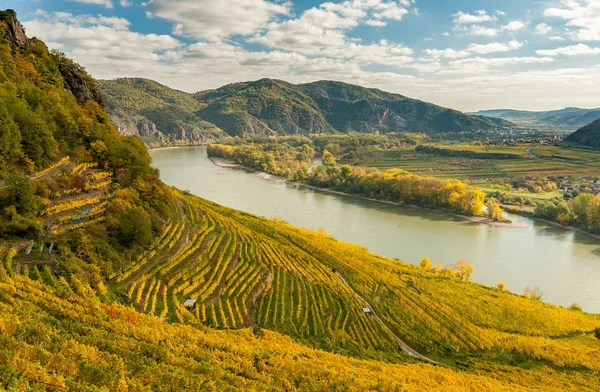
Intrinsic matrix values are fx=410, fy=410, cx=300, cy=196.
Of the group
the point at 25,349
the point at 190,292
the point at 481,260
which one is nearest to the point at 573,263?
the point at 481,260

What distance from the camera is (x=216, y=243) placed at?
33.4m

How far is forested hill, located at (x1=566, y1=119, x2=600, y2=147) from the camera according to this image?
14125cm

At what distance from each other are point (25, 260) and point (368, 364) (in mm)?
17441

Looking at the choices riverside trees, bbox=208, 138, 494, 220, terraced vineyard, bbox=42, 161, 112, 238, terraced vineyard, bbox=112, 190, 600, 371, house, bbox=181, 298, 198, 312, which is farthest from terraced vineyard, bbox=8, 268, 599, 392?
riverside trees, bbox=208, 138, 494, 220

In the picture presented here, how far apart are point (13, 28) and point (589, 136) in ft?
548

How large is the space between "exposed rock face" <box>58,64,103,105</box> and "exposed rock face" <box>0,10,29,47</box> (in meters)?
3.97

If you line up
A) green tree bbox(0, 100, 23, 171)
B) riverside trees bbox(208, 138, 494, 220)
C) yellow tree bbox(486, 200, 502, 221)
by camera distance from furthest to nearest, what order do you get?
riverside trees bbox(208, 138, 494, 220)
yellow tree bbox(486, 200, 502, 221)
green tree bbox(0, 100, 23, 171)

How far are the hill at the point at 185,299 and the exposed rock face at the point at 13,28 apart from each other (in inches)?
8.7

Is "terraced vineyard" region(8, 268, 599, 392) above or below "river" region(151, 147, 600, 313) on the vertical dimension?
above

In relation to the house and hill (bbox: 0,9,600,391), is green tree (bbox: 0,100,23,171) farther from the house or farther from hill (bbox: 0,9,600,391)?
the house

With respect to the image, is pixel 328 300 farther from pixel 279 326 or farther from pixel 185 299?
pixel 185 299

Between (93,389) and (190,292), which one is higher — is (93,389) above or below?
above

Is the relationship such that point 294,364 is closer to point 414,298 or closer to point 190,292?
point 190,292

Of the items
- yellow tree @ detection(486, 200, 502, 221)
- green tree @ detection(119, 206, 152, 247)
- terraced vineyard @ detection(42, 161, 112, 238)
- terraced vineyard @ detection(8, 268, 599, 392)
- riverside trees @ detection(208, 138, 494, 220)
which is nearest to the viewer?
terraced vineyard @ detection(8, 268, 599, 392)
